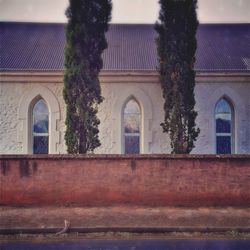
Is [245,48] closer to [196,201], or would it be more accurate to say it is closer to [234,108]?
[234,108]

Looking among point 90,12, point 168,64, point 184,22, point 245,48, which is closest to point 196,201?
point 168,64

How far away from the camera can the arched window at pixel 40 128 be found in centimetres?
1814

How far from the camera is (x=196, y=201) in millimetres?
12352

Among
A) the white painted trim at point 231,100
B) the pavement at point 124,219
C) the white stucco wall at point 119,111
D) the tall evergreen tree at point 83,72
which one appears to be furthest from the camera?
the white painted trim at point 231,100

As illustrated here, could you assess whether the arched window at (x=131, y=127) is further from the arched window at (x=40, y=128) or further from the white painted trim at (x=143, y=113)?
the arched window at (x=40, y=128)

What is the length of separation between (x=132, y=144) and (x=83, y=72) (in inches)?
183

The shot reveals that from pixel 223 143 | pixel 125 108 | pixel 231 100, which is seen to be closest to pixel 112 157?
pixel 125 108

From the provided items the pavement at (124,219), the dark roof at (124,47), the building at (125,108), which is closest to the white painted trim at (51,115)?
the building at (125,108)

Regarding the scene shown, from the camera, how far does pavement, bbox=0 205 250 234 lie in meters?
10.3

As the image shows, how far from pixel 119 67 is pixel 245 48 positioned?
7317mm

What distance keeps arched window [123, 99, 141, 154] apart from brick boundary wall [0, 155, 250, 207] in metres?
5.81

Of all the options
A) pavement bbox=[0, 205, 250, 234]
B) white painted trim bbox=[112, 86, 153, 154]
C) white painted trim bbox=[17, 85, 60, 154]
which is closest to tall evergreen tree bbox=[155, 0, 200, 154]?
white painted trim bbox=[112, 86, 153, 154]

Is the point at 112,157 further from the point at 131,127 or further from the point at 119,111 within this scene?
the point at 131,127

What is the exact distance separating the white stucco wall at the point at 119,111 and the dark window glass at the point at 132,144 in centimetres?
65
